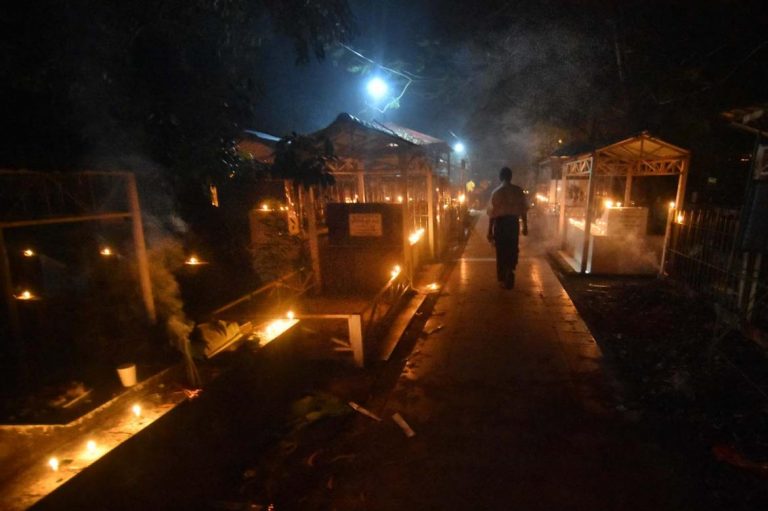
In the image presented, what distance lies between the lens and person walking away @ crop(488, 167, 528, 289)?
24.1 feet

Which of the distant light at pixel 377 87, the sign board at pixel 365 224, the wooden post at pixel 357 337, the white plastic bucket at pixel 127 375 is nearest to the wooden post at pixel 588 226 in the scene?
the sign board at pixel 365 224

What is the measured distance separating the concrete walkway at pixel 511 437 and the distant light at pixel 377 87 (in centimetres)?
1919

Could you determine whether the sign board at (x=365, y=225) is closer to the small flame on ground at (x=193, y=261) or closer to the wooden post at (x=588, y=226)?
the small flame on ground at (x=193, y=261)

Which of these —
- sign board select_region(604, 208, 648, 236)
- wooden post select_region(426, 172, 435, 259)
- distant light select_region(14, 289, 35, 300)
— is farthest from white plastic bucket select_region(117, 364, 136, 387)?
sign board select_region(604, 208, 648, 236)

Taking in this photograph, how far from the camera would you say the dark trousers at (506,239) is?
24.7ft

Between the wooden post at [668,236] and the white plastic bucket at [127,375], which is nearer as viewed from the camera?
the white plastic bucket at [127,375]

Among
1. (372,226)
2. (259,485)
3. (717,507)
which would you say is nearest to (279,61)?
(372,226)

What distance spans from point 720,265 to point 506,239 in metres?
3.43

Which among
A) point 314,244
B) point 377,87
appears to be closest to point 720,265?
point 314,244

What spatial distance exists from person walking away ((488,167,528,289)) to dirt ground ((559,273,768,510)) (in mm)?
1738

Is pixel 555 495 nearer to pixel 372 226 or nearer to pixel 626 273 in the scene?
pixel 372 226

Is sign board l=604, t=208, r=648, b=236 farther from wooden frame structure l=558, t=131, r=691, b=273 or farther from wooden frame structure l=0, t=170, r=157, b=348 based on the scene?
wooden frame structure l=0, t=170, r=157, b=348

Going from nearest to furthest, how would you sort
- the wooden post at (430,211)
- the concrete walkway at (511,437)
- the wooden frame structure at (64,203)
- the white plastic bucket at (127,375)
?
the concrete walkway at (511,437) < the white plastic bucket at (127,375) < the wooden frame structure at (64,203) < the wooden post at (430,211)

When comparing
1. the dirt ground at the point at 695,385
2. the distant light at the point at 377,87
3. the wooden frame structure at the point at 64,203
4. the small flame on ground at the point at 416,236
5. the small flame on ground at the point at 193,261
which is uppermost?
the distant light at the point at 377,87
